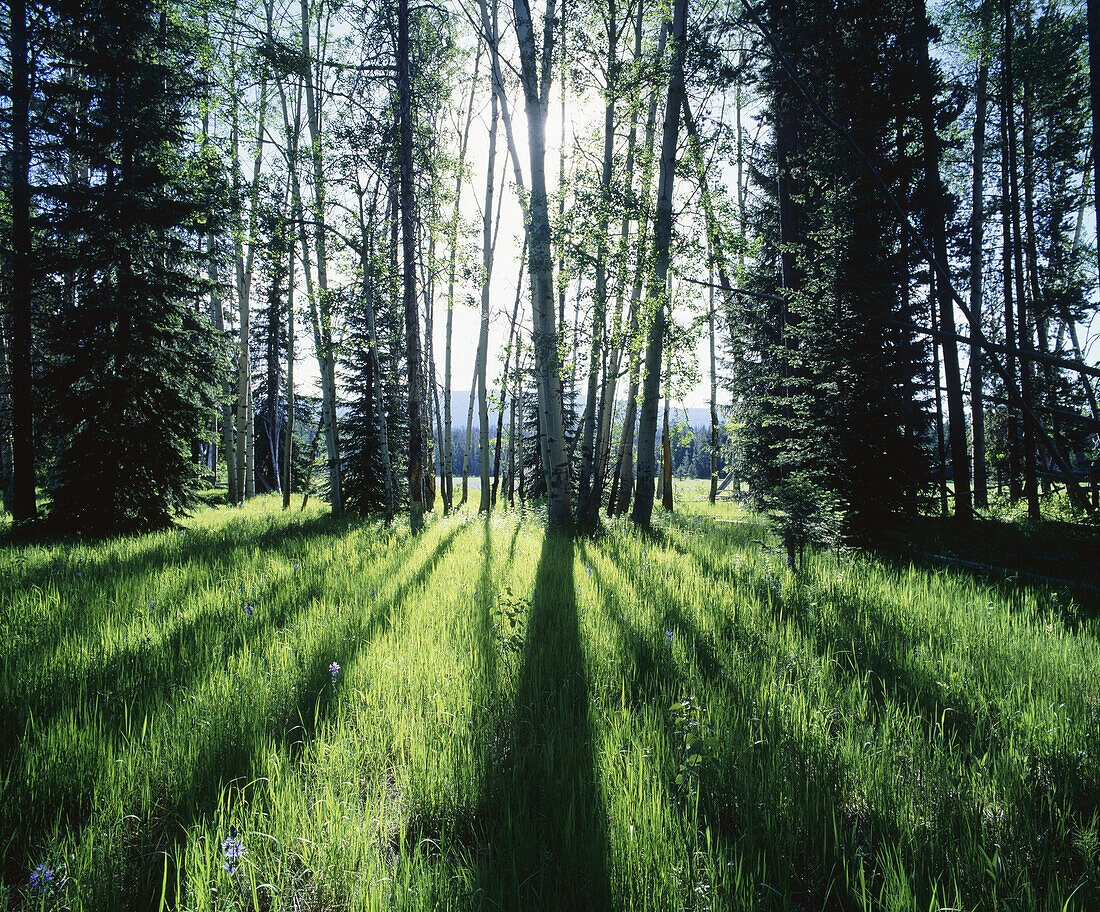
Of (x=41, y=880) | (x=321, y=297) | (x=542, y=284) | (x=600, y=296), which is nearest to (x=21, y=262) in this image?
(x=321, y=297)

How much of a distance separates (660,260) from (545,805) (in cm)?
866

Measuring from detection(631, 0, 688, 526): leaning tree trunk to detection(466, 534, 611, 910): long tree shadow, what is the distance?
6.54 metres

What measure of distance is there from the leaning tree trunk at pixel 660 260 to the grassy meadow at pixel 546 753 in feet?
16.9

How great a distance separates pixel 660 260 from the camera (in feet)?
28.3

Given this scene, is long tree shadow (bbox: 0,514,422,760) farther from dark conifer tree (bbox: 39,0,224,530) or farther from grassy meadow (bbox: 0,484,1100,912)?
dark conifer tree (bbox: 39,0,224,530)

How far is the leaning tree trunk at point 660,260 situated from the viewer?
8305 mm

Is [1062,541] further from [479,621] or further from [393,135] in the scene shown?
[393,135]

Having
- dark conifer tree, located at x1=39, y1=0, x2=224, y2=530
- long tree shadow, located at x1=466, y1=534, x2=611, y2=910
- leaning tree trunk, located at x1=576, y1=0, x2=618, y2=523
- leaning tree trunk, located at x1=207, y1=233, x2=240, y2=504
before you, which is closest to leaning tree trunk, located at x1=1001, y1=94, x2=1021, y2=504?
leaning tree trunk, located at x1=576, y1=0, x2=618, y2=523

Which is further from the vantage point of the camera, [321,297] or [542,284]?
[321,297]

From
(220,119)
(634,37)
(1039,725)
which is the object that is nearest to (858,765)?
(1039,725)

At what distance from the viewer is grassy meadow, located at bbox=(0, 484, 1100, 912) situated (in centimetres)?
Answer: 143

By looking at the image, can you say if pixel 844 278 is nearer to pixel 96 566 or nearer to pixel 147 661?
pixel 147 661

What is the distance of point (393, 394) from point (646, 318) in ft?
30.6

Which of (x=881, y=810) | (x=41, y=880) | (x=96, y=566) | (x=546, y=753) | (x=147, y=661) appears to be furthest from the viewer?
(x=96, y=566)
